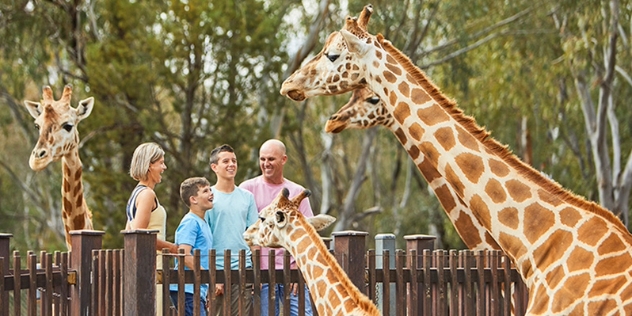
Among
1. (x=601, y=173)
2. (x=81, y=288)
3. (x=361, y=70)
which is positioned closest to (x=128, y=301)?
(x=81, y=288)

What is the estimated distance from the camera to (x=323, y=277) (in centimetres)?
632

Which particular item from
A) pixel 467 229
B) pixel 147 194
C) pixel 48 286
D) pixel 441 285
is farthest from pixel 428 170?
pixel 48 286

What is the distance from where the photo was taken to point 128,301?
664cm

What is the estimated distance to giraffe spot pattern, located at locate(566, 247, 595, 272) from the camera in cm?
586

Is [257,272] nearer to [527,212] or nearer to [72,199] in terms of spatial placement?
[527,212]

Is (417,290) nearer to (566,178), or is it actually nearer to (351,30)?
(351,30)

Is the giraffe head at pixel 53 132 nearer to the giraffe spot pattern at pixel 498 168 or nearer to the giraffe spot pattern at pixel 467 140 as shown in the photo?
the giraffe spot pattern at pixel 467 140

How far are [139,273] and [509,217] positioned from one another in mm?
2344

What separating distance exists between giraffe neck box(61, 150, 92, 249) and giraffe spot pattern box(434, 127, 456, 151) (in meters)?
4.76

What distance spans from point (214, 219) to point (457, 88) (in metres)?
19.4

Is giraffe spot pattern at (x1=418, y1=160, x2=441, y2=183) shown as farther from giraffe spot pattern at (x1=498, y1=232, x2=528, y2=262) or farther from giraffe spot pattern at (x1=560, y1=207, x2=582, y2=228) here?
giraffe spot pattern at (x1=560, y1=207, x2=582, y2=228)

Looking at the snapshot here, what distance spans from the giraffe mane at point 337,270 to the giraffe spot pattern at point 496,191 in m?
0.99

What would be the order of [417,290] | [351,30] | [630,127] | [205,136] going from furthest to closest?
[630,127] → [205,136] → [417,290] → [351,30]

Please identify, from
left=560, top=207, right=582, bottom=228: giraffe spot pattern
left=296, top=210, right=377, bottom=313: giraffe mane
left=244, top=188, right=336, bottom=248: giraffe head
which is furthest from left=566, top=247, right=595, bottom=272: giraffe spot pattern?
left=244, top=188, right=336, bottom=248: giraffe head
